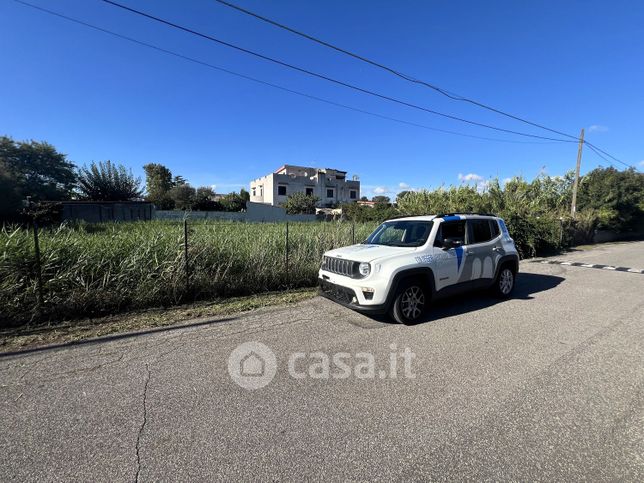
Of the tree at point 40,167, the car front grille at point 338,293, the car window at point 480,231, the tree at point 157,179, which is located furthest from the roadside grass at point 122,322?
the tree at point 157,179

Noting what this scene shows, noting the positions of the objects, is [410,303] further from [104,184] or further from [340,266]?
[104,184]

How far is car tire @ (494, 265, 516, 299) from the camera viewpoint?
6.62 m

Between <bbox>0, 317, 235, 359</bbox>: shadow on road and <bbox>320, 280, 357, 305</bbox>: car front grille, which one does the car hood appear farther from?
<bbox>0, 317, 235, 359</bbox>: shadow on road

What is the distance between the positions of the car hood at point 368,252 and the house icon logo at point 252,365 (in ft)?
6.49

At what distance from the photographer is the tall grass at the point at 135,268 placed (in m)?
5.08

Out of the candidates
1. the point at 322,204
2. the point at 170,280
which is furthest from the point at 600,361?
the point at 322,204

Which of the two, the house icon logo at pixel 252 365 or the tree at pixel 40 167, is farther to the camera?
the tree at pixel 40 167

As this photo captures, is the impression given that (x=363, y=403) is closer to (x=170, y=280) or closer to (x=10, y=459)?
(x=10, y=459)

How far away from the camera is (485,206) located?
15.6m

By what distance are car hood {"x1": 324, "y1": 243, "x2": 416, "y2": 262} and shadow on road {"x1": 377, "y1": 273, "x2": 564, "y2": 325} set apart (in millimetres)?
1084

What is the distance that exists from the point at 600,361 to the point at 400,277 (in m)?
2.53

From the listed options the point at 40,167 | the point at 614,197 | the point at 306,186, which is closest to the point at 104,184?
the point at 40,167

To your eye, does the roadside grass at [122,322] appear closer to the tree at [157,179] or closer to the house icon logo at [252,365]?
the house icon logo at [252,365]

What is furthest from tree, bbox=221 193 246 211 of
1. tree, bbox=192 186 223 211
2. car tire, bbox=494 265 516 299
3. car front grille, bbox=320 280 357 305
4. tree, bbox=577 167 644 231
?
car tire, bbox=494 265 516 299
